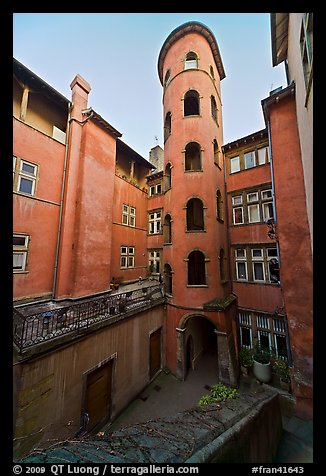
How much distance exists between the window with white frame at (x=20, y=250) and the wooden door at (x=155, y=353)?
7911 mm

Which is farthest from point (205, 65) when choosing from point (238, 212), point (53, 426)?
point (53, 426)

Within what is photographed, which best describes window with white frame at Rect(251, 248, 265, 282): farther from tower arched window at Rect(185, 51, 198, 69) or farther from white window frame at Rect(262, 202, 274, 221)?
tower arched window at Rect(185, 51, 198, 69)

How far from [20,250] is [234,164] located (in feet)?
48.8

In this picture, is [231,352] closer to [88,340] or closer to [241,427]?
[88,340]

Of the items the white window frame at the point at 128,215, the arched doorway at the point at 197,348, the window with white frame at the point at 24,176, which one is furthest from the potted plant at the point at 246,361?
the window with white frame at the point at 24,176

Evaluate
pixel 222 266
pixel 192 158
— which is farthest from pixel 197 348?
pixel 192 158

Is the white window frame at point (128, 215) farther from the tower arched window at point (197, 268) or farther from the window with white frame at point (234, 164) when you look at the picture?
the window with white frame at point (234, 164)

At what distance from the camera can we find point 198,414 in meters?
2.81

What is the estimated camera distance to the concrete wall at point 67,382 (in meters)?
5.17

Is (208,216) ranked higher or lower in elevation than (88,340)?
higher

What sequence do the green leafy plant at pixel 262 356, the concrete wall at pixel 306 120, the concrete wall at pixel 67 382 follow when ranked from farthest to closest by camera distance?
the green leafy plant at pixel 262 356 → the concrete wall at pixel 67 382 → the concrete wall at pixel 306 120

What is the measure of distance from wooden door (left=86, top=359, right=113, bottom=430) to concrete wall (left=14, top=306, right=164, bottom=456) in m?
0.24

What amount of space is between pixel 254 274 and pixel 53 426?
12.1 meters
